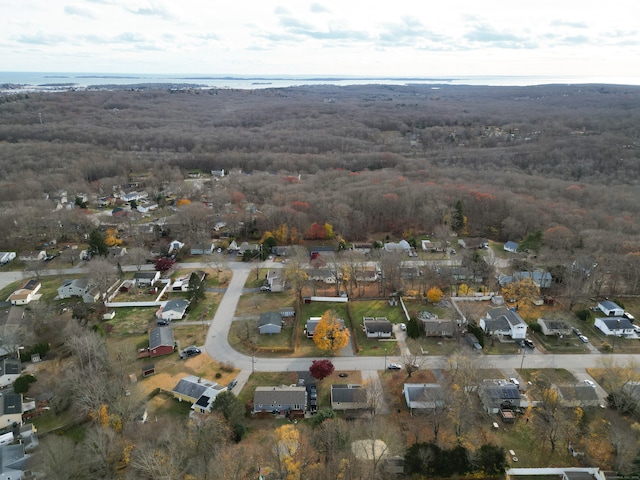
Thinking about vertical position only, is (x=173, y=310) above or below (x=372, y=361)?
above

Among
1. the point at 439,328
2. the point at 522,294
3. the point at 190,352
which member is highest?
the point at 522,294

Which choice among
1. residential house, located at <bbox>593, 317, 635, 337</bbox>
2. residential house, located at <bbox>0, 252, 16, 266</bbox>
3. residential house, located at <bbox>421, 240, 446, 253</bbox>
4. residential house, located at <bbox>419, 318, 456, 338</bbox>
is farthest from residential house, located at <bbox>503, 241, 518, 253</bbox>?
residential house, located at <bbox>0, 252, 16, 266</bbox>

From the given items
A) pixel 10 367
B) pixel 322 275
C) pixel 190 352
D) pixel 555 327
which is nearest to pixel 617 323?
pixel 555 327

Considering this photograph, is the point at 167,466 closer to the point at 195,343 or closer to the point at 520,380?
the point at 195,343

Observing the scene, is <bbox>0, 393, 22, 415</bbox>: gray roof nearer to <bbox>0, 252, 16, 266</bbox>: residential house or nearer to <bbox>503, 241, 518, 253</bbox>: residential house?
<bbox>0, 252, 16, 266</bbox>: residential house

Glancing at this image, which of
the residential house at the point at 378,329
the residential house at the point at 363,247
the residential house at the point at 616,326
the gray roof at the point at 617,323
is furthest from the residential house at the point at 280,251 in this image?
the gray roof at the point at 617,323

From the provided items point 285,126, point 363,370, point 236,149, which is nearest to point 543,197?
point 363,370

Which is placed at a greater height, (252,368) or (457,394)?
(457,394)

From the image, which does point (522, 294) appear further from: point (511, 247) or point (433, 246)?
point (433, 246)
